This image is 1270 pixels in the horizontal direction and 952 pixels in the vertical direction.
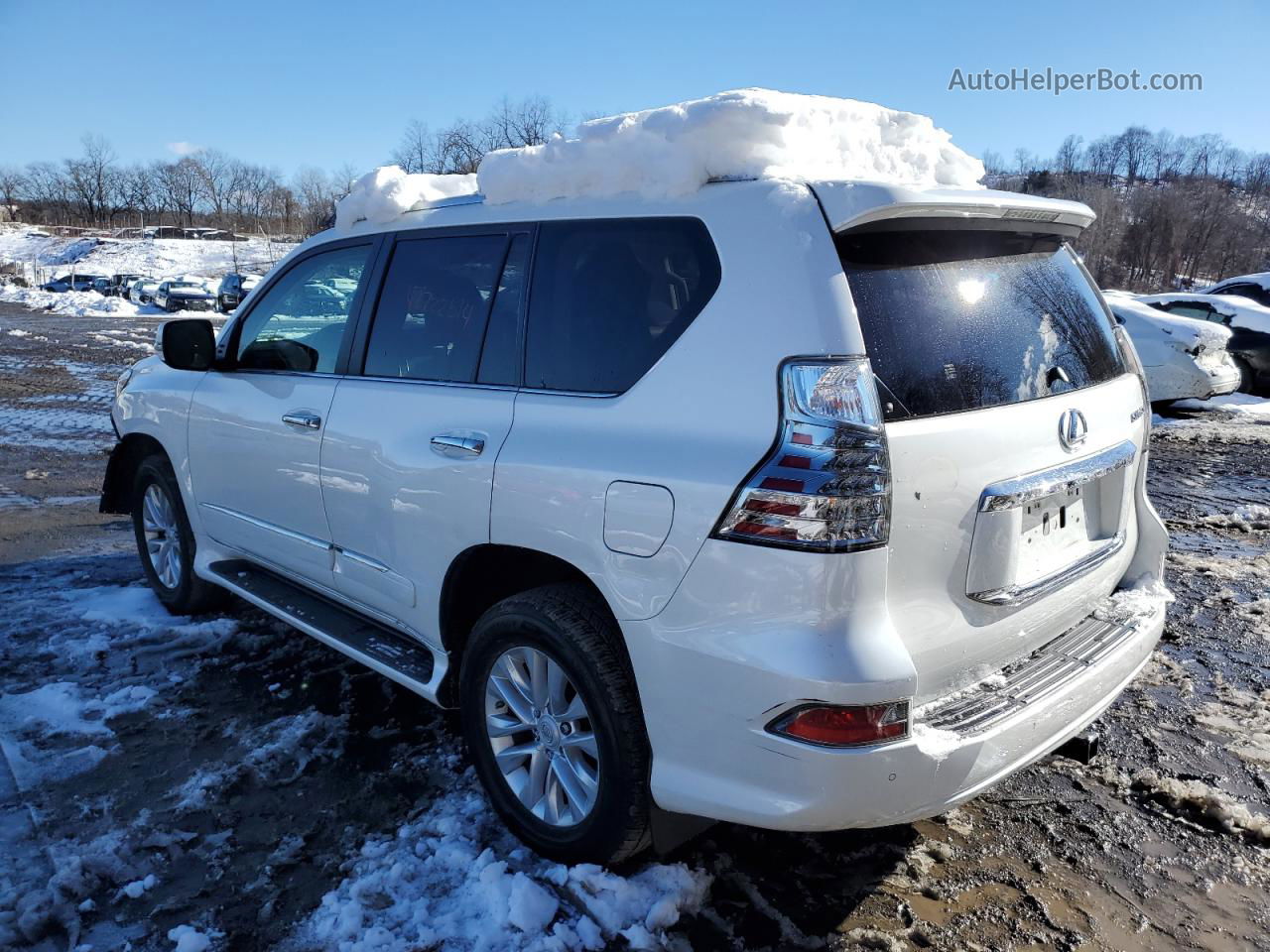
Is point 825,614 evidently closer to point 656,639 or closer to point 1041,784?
point 656,639

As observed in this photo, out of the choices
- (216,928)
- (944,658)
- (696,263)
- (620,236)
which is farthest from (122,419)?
(944,658)

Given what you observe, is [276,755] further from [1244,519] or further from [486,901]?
[1244,519]

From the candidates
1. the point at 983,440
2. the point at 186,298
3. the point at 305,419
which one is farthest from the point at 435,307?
the point at 186,298

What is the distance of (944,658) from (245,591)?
3.03 metres

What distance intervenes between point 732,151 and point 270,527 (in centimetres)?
256

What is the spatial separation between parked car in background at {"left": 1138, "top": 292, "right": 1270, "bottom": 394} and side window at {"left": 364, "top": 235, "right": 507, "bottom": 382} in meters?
13.4

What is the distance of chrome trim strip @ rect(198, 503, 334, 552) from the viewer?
11.3 ft

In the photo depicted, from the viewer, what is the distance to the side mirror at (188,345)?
396 centimetres

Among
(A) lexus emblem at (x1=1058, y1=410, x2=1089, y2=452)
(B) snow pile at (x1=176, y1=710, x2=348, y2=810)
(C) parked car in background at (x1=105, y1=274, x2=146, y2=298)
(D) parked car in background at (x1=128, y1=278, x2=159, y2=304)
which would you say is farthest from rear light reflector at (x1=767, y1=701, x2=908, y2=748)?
(C) parked car in background at (x1=105, y1=274, x2=146, y2=298)

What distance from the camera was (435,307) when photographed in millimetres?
3135

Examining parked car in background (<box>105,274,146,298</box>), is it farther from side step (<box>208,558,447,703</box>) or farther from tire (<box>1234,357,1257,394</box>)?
side step (<box>208,558,447,703</box>)

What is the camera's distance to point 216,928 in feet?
7.97

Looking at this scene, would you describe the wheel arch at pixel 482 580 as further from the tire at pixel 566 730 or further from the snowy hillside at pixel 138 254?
the snowy hillside at pixel 138 254

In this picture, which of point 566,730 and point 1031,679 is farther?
point 566,730
